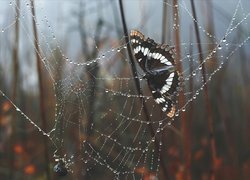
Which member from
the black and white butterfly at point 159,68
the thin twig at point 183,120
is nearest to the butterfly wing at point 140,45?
the black and white butterfly at point 159,68

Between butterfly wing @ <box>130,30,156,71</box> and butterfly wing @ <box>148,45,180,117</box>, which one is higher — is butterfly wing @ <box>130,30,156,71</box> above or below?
above

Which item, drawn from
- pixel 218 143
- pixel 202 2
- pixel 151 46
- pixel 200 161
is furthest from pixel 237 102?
pixel 151 46

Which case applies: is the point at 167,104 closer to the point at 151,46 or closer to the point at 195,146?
the point at 151,46

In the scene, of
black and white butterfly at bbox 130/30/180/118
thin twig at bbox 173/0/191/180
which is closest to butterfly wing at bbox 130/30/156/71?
black and white butterfly at bbox 130/30/180/118

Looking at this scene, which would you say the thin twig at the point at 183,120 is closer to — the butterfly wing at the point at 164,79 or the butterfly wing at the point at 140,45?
the butterfly wing at the point at 164,79

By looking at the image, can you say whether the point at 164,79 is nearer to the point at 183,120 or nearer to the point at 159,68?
the point at 159,68

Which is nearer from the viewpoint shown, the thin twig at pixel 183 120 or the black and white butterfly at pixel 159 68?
the black and white butterfly at pixel 159 68

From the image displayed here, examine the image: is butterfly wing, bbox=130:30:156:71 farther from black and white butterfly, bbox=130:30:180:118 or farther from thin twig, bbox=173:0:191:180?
thin twig, bbox=173:0:191:180

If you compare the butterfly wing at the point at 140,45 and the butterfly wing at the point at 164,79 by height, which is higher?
the butterfly wing at the point at 140,45

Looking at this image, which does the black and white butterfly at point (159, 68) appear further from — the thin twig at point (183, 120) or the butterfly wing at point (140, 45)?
the thin twig at point (183, 120)
